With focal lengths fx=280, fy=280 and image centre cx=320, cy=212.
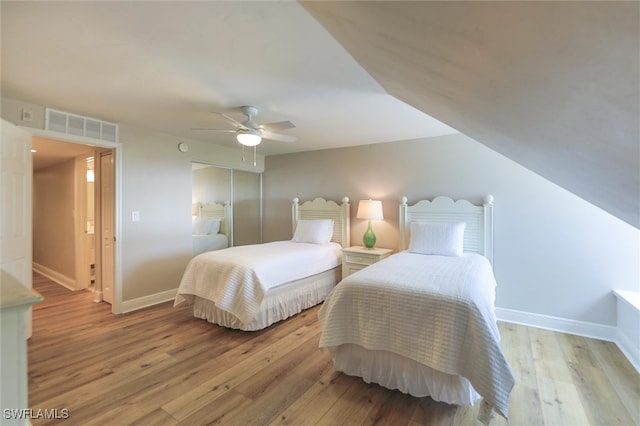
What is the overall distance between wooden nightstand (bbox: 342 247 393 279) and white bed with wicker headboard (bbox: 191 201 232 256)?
210cm

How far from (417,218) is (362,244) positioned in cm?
101

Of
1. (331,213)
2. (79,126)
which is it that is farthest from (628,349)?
(79,126)

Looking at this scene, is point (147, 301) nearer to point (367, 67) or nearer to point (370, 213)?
point (370, 213)

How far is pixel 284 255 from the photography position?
3283mm

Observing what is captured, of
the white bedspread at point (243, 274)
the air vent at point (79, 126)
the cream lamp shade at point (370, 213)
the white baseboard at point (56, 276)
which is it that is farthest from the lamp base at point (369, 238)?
the white baseboard at point (56, 276)

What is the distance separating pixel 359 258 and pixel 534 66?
3.28m

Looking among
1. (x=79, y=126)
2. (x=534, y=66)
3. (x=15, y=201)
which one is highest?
(x=79, y=126)

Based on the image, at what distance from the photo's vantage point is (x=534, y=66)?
0.71 meters

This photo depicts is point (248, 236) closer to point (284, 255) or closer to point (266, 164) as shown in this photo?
point (266, 164)

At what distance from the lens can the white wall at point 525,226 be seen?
2.84 m

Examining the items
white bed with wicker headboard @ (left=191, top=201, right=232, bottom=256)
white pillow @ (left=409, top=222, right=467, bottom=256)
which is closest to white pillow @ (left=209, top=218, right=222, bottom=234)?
white bed with wicker headboard @ (left=191, top=201, right=232, bottom=256)

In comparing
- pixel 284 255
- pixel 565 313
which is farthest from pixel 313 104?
pixel 565 313

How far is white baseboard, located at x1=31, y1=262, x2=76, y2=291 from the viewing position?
4484mm

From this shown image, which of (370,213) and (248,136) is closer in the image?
(248,136)
